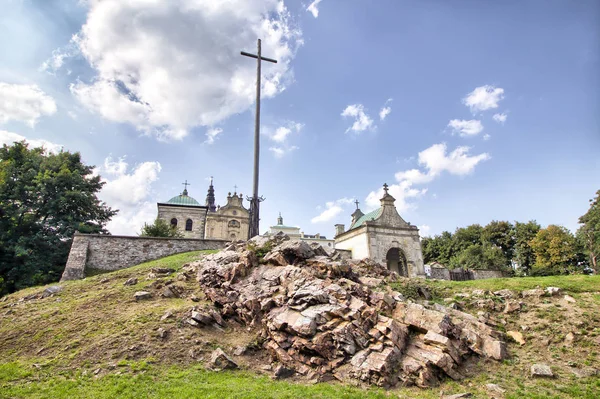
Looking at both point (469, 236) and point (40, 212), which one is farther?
point (469, 236)

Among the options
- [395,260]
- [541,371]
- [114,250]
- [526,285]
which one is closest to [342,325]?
[541,371]

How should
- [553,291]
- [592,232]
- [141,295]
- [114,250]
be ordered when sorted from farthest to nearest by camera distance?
[592,232] < [114,250] < [141,295] < [553,291]

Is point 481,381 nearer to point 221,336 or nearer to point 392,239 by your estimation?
point 221,336

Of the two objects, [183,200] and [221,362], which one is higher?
[183,200]

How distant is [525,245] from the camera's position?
4378 centimetres

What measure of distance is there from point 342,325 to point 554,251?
4127 centimetres

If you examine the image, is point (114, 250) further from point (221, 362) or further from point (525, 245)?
point (525, 245)

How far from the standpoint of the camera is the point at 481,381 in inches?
307

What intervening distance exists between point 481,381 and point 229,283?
8.10 m

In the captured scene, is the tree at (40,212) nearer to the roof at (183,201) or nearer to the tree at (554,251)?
the roof at (183,201)

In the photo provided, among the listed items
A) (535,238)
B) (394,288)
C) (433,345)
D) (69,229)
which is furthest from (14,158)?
(535,238)

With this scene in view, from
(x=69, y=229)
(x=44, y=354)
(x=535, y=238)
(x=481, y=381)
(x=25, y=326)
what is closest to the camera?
(x=481, y=381)

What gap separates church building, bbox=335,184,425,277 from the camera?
26.5 metres

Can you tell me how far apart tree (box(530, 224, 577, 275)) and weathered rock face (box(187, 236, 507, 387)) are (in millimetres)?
35543
